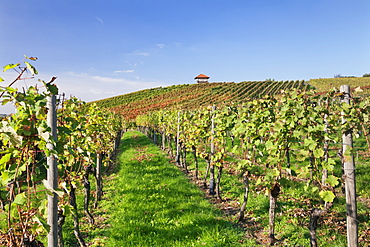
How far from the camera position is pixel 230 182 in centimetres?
786

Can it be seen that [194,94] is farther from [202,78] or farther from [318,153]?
[318,153]

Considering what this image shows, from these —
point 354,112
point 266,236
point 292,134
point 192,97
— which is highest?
point 192,97

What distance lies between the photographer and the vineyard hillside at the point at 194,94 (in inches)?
2174

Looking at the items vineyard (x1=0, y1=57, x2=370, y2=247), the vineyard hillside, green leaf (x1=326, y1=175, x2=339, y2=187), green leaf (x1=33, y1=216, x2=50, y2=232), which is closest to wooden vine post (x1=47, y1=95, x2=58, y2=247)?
vineyard (x1=0, y1=57, x2=370, y2=247)

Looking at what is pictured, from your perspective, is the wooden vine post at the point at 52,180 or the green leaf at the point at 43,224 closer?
the green leaf at the point at 43,224

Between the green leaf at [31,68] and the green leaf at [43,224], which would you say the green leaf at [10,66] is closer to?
the green leaf at [31,68]

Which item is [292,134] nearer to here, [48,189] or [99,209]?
[48,189]

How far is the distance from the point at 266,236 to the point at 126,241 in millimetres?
2623

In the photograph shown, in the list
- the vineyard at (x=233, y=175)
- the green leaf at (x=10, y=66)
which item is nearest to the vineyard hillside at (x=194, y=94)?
the vineyard at (x=233, y=175)

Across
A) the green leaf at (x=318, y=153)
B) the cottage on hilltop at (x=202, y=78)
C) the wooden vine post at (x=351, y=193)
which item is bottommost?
the wooden vine post at (x=351, y=193)

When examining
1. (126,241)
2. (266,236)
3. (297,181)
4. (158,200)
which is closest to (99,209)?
(158,200)

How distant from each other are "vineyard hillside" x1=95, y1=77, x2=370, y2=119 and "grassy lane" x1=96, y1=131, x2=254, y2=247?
45.3 m

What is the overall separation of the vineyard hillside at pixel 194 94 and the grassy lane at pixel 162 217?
149ft

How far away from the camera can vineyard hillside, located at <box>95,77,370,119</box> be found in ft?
181
